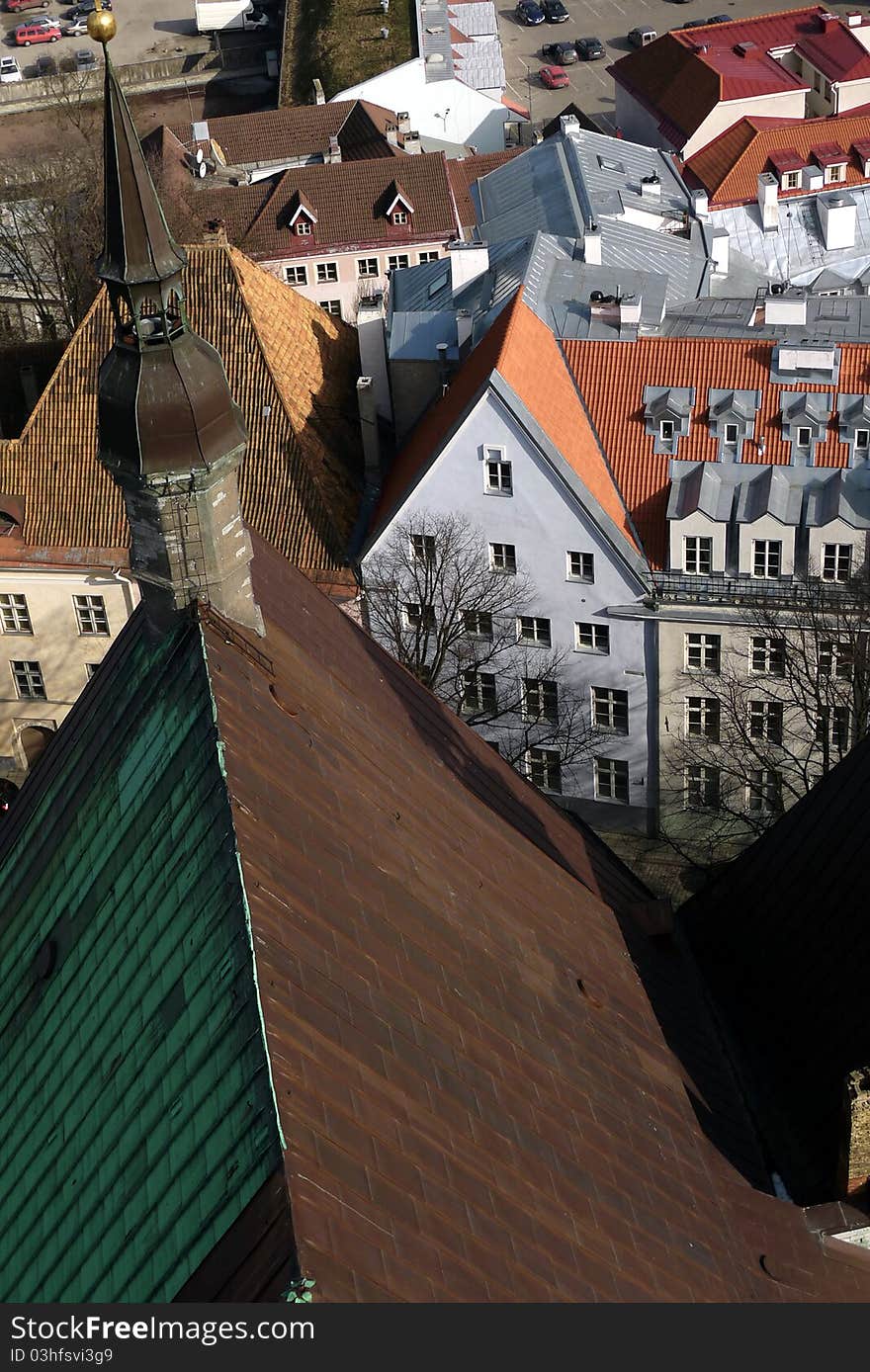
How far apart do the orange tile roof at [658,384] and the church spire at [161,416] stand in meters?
27.2

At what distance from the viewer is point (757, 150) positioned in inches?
2980

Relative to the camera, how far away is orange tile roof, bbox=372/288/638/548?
4538 centimetres

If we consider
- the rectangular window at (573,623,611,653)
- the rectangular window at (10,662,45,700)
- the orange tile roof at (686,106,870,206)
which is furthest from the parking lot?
the rectangular window at (573,623,611,653)

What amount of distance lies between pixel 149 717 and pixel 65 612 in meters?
31.1

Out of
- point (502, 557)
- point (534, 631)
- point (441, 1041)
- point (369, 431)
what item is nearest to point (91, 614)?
point (369, 431)

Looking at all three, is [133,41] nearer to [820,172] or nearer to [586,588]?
Result: [820,172]

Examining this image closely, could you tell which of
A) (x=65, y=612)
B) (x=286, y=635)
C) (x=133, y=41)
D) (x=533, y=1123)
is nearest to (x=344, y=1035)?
(x=533, y=1123)

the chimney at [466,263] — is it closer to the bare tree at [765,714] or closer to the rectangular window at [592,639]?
the rectangular window at [592,639]

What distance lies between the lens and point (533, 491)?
149ft

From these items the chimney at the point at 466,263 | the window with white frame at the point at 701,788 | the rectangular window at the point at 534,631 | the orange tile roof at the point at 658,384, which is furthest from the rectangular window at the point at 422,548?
the chimney at the point at 466,263

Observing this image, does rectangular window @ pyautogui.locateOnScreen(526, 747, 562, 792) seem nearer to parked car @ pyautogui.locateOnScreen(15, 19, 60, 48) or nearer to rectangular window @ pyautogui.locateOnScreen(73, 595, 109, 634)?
rectangular window @ pyautogui.locateOnScreen(73, 595, 109, 634)

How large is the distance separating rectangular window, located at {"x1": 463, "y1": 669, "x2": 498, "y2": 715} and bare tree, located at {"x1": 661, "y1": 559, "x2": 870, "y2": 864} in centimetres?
518

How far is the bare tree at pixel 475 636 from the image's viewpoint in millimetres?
46906

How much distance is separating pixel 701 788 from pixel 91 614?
62.4 feet
